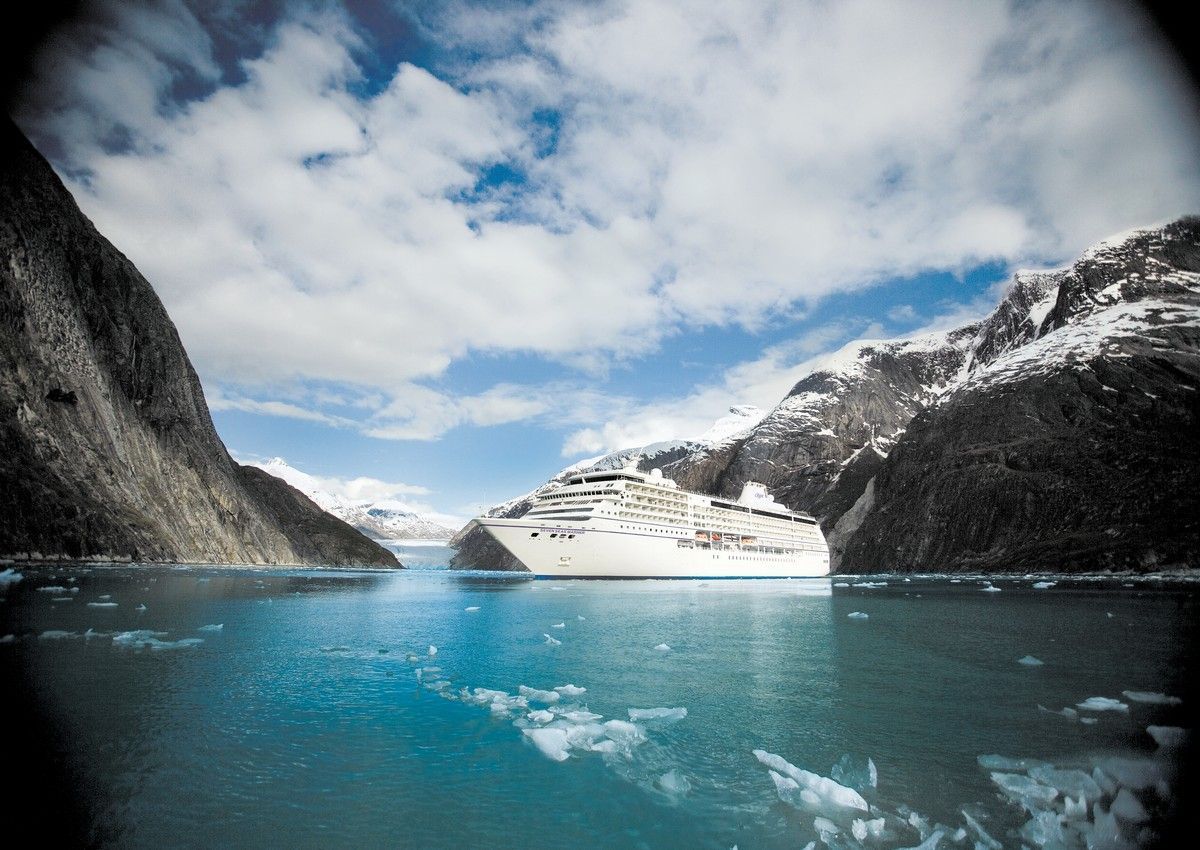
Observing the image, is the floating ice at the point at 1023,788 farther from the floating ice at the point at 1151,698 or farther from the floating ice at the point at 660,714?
the floating ice at the point at 1151,698

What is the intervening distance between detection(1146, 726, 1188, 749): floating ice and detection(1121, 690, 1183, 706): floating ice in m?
3.19

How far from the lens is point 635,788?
9234mm

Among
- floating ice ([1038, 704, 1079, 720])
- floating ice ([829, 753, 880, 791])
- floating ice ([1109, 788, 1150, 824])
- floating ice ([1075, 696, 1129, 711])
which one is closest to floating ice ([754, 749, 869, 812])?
floating ice ([829, 753, 880, 791])

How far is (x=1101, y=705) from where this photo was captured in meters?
13.4

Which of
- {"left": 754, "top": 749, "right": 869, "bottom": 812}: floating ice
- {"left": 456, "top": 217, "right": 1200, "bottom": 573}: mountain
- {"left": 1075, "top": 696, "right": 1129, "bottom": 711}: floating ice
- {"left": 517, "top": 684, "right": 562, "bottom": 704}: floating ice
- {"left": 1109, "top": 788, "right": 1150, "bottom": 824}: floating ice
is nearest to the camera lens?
{"left": 1109, "top": 788, "right": 1150, "bottom": 824}: floating ice

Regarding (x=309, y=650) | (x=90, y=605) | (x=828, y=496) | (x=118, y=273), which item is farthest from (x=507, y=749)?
(x=828, y=496)

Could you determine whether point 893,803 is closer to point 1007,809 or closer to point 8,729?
point 1007,809

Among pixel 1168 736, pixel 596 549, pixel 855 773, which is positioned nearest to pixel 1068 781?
pixel 855 773

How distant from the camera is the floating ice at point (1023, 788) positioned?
28.7 feet

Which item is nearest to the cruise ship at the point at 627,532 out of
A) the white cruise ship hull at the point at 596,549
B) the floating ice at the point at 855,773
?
the white cruise ship hull at the point at 596,549

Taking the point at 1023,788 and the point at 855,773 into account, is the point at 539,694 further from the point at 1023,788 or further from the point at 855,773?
the point at 1023,788

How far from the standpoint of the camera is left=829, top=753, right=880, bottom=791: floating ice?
362 inches

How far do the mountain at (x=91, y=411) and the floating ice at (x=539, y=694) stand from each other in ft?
213

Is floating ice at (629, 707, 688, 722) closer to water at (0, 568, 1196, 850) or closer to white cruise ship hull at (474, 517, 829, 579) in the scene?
water at (0, 568, 1196, 850)
